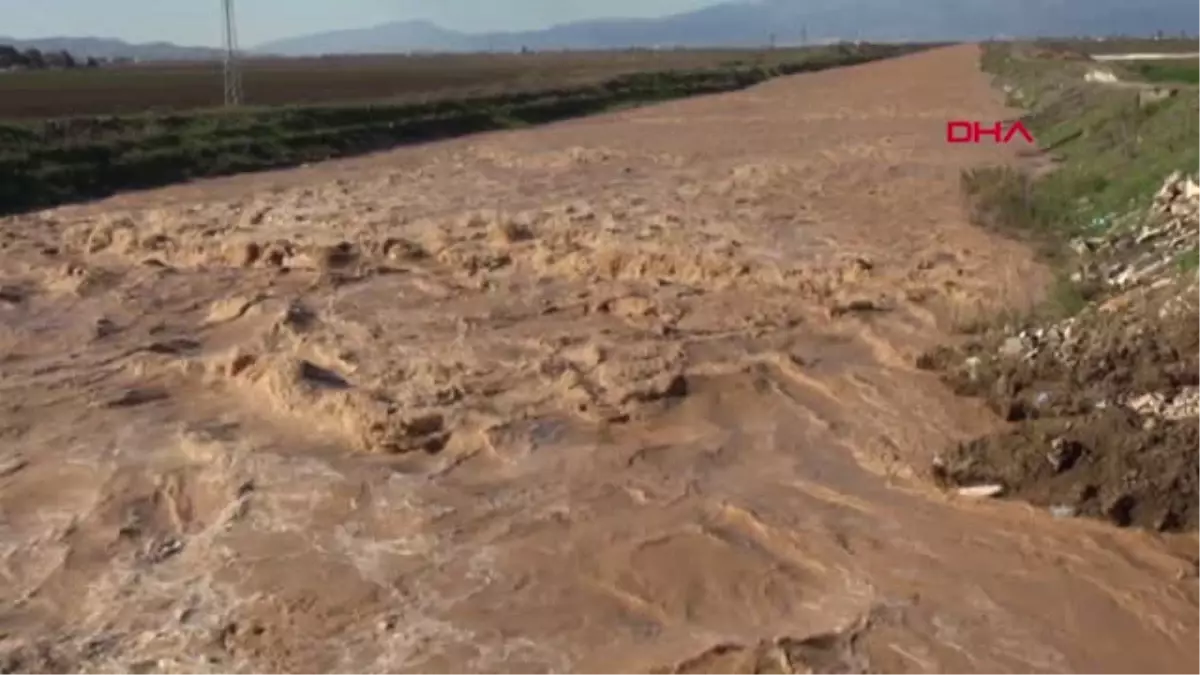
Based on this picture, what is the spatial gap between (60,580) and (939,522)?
4.24 metres

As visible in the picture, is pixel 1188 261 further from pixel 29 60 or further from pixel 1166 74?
pixel 29 60

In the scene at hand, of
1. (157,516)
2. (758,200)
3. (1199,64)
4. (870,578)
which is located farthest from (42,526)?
(1199,64)

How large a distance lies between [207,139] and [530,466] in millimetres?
18775

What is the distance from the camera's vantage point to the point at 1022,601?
655 cm

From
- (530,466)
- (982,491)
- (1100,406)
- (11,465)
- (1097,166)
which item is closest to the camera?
(982,491)

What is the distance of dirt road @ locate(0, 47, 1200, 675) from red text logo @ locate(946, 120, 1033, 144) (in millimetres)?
10313

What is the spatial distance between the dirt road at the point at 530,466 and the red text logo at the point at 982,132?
1031 centimetres

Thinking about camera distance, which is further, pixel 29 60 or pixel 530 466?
pixel 29 60

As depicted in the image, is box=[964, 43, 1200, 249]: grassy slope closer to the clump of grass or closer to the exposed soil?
the clump of grass

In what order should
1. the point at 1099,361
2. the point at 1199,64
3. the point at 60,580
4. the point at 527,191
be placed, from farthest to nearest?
the point at 1199,64, the point at 527,191, the point at 1099,361, the point at 60,580

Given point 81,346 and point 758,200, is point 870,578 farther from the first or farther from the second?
point 758,200

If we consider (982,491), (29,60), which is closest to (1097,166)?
(982,491)

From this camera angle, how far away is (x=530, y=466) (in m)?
8.31

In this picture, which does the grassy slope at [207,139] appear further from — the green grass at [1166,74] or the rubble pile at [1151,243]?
Result: the green grass at [1166,74]
